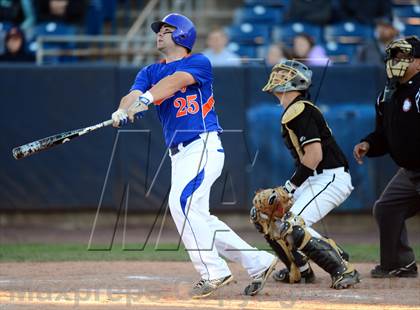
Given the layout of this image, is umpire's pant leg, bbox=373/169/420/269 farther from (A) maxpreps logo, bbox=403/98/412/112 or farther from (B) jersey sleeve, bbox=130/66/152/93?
(B) jersey sleeve, bbox=130/66/152/93

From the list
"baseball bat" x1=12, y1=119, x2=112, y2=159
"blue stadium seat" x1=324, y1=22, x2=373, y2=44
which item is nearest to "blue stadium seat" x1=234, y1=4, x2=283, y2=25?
"blue stadium seat" x1=324, y1=22, x2=373, y2=44

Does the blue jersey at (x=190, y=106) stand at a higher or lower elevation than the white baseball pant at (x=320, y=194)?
higher

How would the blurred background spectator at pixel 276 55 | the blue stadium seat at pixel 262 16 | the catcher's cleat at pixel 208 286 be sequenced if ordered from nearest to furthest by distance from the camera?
the catcher's cleat at pixel 208 286
the blurred background spectator at pixel 276 55
the blue stadium seat at pixel 262 16

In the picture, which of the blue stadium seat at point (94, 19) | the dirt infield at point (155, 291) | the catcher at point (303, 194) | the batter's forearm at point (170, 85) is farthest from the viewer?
the blue stadium seat at point (94, 19)

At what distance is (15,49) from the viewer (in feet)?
44.1

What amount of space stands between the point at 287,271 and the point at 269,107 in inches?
174

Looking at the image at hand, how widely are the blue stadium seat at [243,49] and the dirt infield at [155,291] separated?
5.63 meters

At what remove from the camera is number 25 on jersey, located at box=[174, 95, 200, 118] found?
23.2ft

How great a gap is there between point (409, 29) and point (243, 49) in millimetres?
2686

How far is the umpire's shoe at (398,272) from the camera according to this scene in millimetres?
8266

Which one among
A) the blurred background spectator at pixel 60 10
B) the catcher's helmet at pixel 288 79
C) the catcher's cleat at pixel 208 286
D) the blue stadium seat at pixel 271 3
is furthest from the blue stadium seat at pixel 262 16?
the catcher's cleat at pixel 208 286

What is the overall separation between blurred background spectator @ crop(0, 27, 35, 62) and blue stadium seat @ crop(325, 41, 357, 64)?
451 centimetres

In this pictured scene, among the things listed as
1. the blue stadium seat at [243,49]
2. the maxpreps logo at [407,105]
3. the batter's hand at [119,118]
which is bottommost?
the blue stadium seat at [243,49]

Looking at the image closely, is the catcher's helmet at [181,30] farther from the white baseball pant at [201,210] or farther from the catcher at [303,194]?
the catcher at [303,194]
